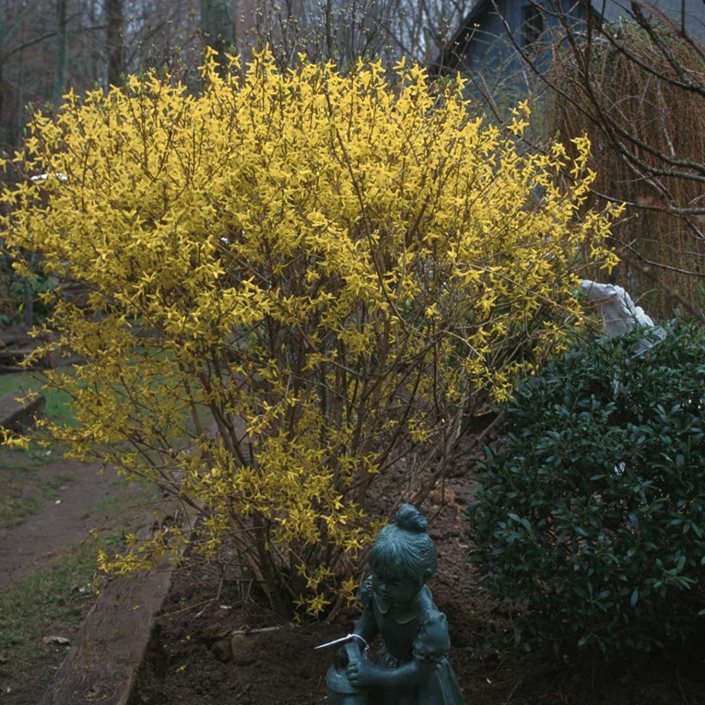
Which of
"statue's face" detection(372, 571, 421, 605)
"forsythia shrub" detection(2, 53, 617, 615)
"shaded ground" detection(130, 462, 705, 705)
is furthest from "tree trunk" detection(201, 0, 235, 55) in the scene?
"statue's face" detection(372, 571, 421, 605)

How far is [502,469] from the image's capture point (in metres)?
3.83

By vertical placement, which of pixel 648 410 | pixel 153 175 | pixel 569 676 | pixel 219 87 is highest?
pixel 219 87

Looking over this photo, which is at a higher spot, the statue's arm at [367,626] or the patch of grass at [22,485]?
the statue's arm at [367,626]

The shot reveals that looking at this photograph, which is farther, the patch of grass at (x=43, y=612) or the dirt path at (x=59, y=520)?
the dirt path at (x=59, y=520)

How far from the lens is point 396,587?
8.78ft

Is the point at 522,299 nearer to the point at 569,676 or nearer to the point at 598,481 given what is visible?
the point at 598,481

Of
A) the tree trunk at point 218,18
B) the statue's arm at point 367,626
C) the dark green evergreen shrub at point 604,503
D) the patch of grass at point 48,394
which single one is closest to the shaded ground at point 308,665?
the dark green evergreen shrub at point 604,503

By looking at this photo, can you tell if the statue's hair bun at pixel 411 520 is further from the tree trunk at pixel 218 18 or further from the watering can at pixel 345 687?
the tree trunk at pixel 218 18

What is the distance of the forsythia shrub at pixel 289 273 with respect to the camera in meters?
3.68

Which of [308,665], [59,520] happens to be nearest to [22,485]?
[59,520]

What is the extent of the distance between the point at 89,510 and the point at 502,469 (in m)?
4.50

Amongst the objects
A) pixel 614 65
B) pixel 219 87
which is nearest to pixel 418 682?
pixel 219 87

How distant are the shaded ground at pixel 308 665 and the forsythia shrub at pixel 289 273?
0.26 m

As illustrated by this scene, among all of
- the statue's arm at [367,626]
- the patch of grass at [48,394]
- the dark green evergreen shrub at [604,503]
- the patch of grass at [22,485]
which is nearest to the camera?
the statue's arm at [367,626]
